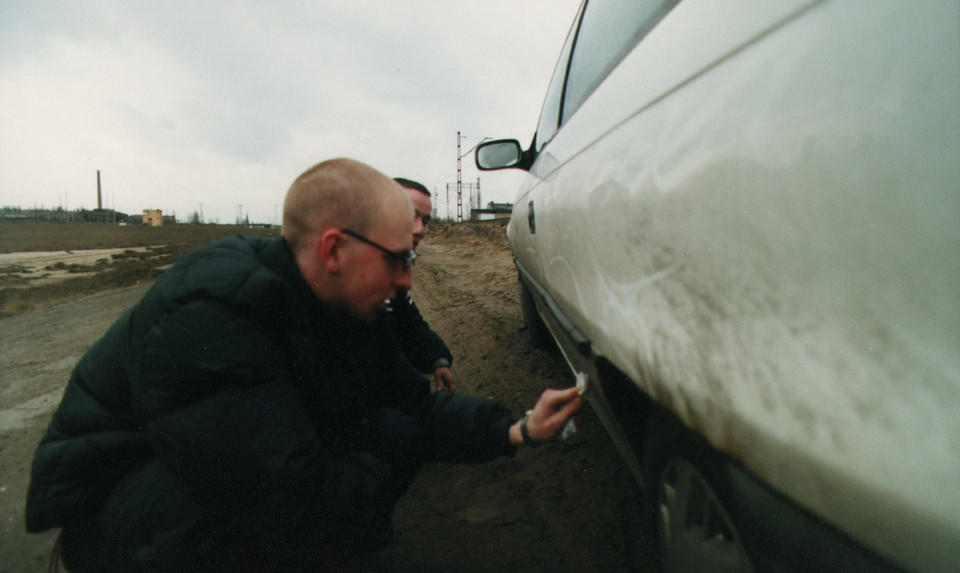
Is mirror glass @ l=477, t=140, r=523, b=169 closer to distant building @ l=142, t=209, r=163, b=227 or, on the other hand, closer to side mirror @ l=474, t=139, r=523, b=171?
side mirror @ l=474, t=139, r=523, b=171

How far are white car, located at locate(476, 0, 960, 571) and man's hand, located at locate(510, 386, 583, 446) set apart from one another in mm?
336

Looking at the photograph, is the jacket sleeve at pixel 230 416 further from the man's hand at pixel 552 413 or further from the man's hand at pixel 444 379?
the man's hand at pixel 444 379

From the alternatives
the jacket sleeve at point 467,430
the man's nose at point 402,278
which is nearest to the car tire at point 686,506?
the jacket sleeve at point 467,430

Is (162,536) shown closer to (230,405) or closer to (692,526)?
(230,405)

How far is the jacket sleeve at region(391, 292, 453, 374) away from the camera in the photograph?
2682 millimetres

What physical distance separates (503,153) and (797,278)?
3.00 meters

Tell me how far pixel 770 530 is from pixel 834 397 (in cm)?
25

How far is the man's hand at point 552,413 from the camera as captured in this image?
1.42m

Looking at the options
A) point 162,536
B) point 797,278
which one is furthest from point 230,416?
point 797,278

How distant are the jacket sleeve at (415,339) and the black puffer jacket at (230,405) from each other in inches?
43.0

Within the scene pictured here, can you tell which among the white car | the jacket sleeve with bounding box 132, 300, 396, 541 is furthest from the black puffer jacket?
the white car

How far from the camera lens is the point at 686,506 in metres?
1.05

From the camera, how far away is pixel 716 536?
96 centimetres

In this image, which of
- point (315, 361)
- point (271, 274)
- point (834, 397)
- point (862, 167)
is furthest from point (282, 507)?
point (862, 167)
